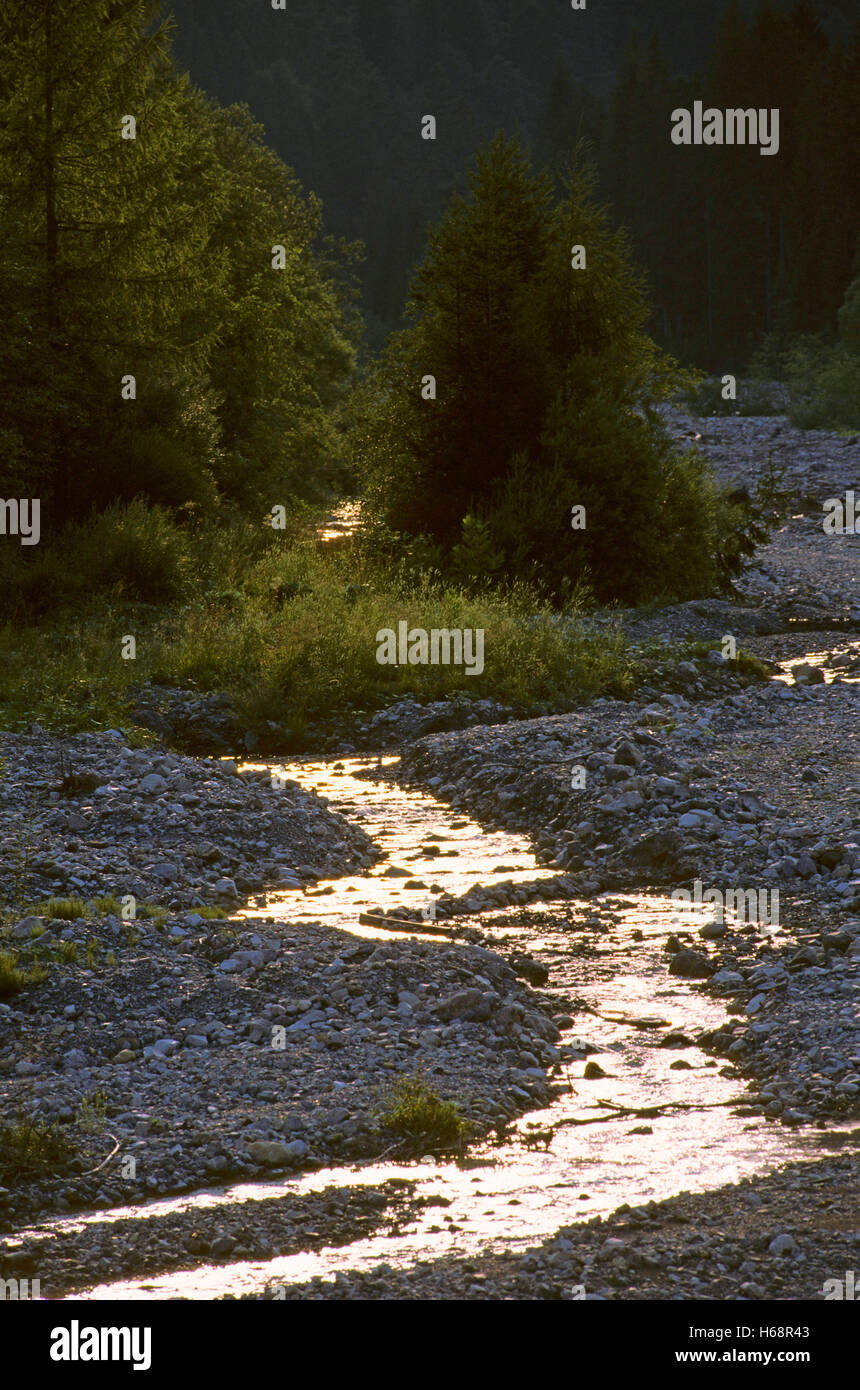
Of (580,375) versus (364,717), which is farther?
(580,375)

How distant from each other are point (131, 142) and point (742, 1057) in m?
18.2

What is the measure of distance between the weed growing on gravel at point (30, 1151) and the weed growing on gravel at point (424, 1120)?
135 centimetres

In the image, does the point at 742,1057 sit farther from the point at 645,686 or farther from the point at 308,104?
the point at 308,104

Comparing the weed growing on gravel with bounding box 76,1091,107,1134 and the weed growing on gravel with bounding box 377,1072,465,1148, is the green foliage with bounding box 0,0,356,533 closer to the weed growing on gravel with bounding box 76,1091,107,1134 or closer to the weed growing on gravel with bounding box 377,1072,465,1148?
the weed growing on gravel with bounding box 76,1091,107,1134

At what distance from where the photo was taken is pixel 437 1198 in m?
5.61

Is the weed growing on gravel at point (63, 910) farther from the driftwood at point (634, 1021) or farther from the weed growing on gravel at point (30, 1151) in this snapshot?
the driftwood at point (634, 1021)

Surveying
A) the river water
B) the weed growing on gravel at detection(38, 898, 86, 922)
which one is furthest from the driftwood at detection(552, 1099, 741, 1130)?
the weed growing on gravel at detection(38, 898, 86, 922)

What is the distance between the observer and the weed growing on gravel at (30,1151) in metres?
5.80

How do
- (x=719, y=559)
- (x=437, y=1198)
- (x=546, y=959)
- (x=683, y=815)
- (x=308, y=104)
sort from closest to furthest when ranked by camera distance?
(x=437, y=1198) < (x=546, y=959) < (x=683, y=815) < (x=719, y=559) < (x=308, y=104)

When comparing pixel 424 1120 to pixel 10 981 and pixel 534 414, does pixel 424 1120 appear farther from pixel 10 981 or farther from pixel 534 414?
pixel 534 414

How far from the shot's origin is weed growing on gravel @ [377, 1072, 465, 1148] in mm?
6152

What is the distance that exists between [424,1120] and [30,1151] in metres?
1.65

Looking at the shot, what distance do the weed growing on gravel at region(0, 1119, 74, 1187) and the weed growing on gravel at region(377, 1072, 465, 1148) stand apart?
4.44 ft
